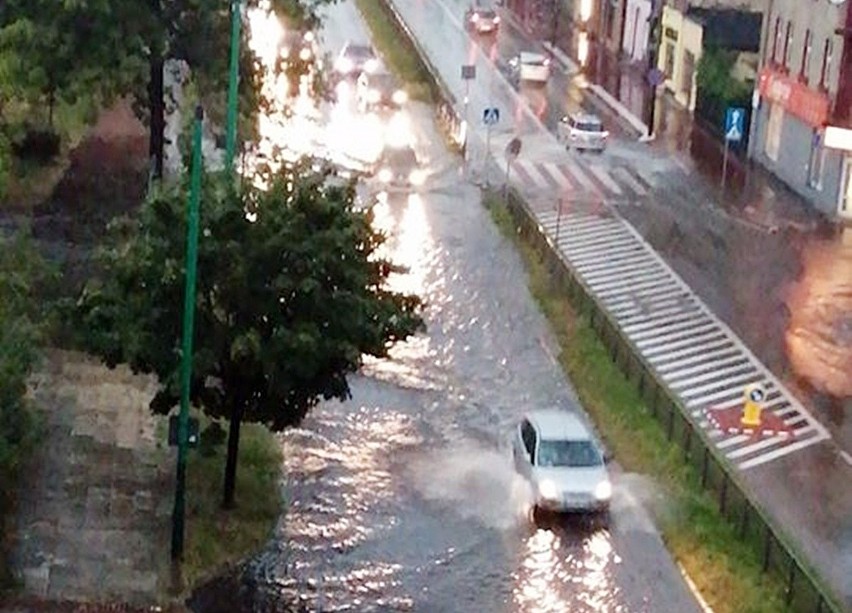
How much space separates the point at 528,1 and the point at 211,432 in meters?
66.4

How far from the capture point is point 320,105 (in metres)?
67.2

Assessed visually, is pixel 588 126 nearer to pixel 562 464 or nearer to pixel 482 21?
pixel 482 21

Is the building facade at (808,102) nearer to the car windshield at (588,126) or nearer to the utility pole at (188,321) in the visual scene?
the car windshield at (588,126)

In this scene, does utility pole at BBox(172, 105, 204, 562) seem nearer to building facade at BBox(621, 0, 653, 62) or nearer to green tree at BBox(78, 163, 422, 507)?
green tree at BBox(78, 163, 422, 507)

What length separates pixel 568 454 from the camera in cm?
2992

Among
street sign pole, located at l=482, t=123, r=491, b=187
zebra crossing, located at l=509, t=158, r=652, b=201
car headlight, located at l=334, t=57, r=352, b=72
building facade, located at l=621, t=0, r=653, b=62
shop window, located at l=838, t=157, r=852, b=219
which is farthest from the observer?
building facade, located at l=621, t=0, r=653, b=62

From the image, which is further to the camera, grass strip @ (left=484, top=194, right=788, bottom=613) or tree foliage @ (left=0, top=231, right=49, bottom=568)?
grass strip @ (left=484, top=194, right=788, bottom=613)

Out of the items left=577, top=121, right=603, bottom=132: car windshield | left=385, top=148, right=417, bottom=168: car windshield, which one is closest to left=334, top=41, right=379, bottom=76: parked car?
left=577, top=121, right=603, bottom=132: car windshield

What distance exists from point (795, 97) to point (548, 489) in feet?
97.9

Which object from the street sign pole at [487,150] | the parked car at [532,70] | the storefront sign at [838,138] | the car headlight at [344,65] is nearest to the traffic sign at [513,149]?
the street sign pole at [487,150]

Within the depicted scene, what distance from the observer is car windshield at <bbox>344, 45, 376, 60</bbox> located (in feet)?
236

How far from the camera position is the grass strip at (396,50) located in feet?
228

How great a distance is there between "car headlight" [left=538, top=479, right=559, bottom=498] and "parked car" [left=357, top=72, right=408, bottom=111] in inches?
1508

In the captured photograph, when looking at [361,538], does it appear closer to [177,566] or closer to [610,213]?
[177,566]
